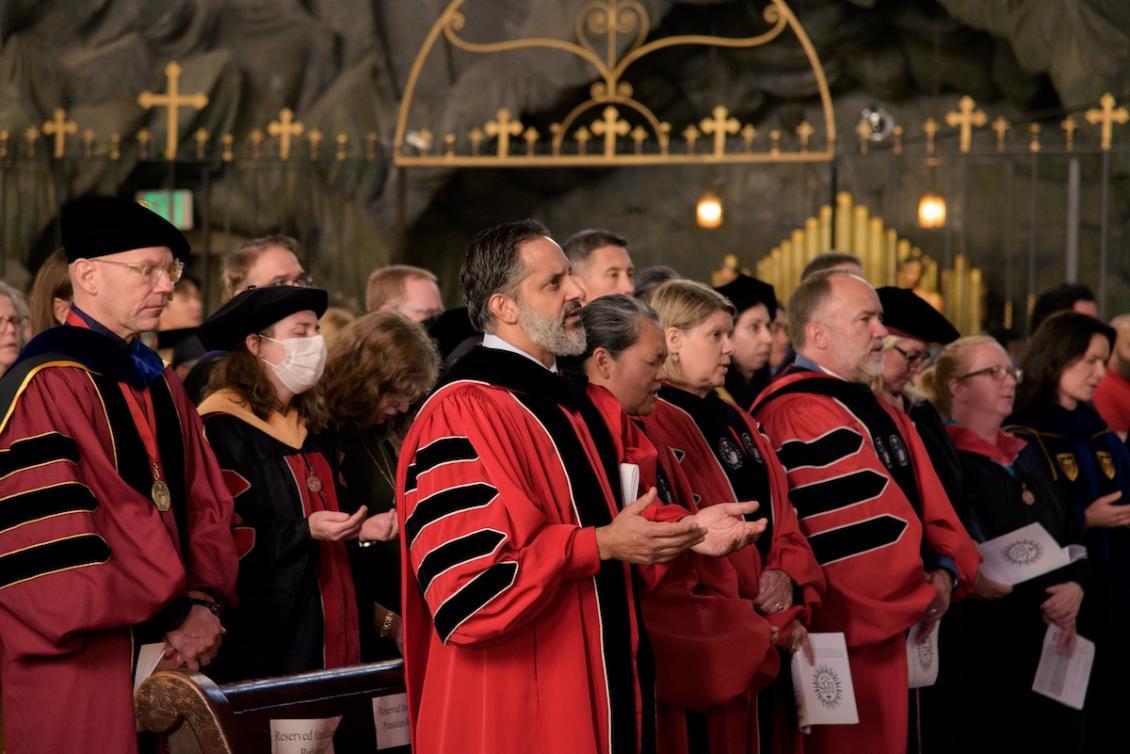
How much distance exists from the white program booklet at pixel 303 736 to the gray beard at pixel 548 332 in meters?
1.11

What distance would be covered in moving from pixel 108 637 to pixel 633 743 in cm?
143

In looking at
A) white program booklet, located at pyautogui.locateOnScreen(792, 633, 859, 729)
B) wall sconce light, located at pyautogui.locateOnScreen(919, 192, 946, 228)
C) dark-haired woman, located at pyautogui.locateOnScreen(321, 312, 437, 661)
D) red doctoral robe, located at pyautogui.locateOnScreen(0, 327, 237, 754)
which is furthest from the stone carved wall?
red doctoral robe, located at pyautogui.locateOnScreen(0, 327, 237, 754)

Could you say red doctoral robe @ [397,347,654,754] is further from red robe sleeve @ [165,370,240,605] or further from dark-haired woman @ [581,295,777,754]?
red robe sleeve @ [165,370,240,605]

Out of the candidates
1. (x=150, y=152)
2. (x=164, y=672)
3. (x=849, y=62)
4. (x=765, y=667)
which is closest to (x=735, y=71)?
(x=849, y=62)

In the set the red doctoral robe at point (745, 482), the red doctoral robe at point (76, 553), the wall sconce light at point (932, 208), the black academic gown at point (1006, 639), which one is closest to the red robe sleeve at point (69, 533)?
the red doctoral robe at point (76, 553)

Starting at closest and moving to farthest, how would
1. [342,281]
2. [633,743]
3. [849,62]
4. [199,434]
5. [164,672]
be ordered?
1. [164,672]
2. [633,743]
3. [199,434]
4. [342,281]
5. [849,62]

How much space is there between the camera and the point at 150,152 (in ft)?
49.9

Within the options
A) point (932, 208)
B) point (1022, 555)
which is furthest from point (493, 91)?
point (1022, 555)

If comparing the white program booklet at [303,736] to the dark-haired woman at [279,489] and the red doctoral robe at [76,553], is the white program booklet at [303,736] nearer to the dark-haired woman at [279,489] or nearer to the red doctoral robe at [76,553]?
the red doctoral robe at [76,553]

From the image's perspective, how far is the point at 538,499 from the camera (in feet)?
13.2

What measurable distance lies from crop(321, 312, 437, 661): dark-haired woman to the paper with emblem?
2624mm

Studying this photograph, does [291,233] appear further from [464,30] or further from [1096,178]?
[1096,178]

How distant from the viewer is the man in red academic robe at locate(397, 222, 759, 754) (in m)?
3.84

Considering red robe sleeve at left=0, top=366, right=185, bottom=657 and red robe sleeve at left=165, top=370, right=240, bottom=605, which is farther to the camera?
red robe sleeve at left=165, top=370, right=240, bottom=605
